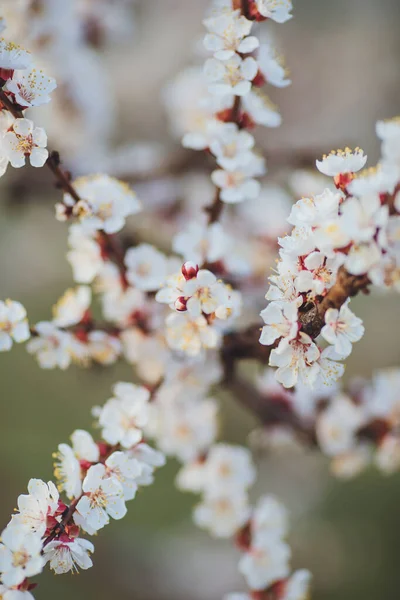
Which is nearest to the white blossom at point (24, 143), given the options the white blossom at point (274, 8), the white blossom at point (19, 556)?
the white blossom at point (274, 8)

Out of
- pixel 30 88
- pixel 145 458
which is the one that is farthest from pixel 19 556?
pixel 30 88

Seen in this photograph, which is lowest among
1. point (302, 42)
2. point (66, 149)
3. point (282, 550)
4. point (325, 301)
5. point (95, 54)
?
point (282, 550)

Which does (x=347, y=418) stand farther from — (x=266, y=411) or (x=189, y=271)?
(x=189, y=271)

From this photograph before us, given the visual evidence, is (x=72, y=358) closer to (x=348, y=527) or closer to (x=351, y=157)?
(x=351, y=157)

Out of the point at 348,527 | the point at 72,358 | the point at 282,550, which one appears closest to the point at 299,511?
the point at 348,527

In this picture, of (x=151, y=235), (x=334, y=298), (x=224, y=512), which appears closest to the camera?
(x=334, y=298)

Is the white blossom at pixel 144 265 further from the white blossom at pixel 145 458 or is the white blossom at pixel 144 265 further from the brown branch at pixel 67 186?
the white blossom at pixel 145 458
